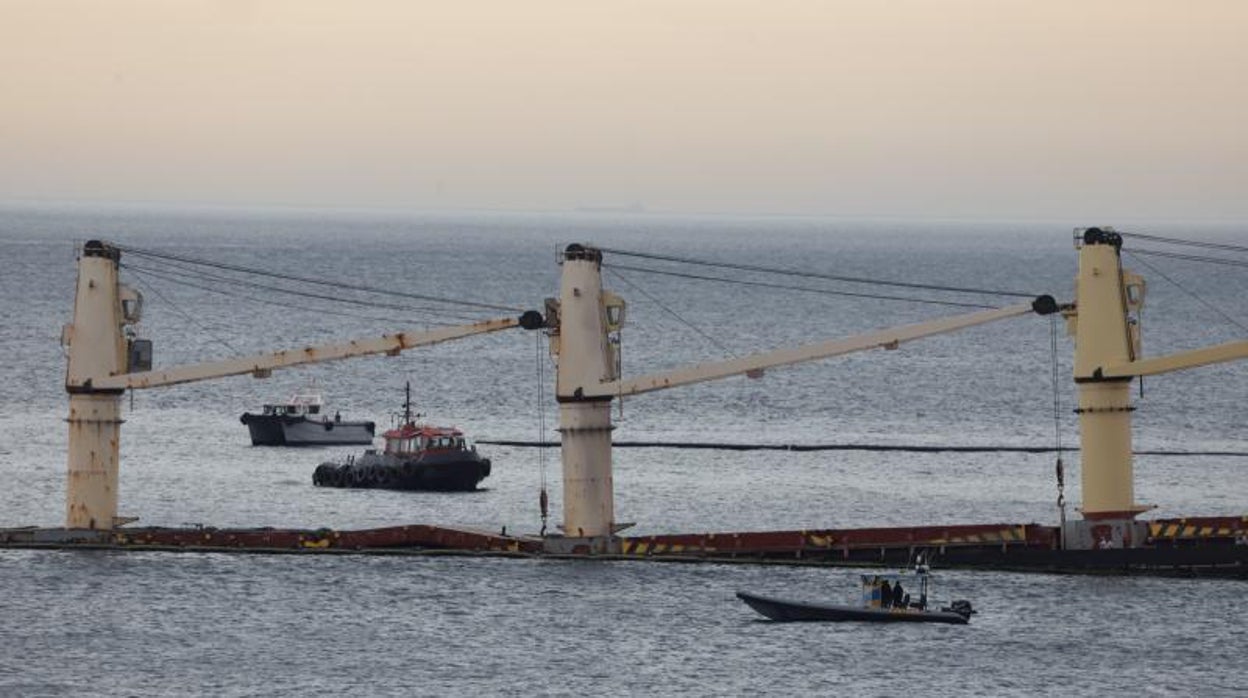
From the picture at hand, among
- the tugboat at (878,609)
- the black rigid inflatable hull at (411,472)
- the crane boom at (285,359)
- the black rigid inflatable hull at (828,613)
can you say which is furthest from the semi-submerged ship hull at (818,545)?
the black rigid inflatable hull at (411,472)

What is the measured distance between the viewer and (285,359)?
7562cm

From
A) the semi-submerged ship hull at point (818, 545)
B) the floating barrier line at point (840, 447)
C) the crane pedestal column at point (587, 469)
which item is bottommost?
the semi-submerged ship hull at point (818, 545)

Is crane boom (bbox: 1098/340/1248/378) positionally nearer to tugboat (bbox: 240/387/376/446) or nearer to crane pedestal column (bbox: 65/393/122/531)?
crane pedestal column (bbox: 65/393/122/531)

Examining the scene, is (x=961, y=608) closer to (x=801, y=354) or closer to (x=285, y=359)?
(x=801, y=354)

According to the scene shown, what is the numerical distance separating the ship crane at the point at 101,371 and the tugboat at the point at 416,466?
23932 mm

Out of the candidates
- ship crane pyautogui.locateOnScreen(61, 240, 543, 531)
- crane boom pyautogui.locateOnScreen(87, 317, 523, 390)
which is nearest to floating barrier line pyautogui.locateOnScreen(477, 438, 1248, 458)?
crane boom pyautogui.locateOnScreen(87, 317, 523, 390)

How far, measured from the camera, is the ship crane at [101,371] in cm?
7600

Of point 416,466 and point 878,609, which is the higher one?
point 416,466

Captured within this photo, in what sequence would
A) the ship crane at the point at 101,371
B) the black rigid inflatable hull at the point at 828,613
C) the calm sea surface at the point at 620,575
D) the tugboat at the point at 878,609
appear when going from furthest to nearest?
the ship crane at the point at 101,371
the black rigid inflatable hull at the point at 828,613
the tugboat at the point at 878,609
the calm sea surface at the point at 620,575

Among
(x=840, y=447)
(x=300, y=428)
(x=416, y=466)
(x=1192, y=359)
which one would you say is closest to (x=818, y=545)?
(x=1192, y=359)

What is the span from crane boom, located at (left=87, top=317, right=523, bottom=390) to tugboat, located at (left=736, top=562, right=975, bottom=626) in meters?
14.4

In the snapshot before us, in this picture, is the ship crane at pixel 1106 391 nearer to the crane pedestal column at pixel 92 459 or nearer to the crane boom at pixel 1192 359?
the crane boom at pixel 1192 359

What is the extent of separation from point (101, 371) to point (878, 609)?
27329 mm

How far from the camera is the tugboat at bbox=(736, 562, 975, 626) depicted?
64.9 metres
